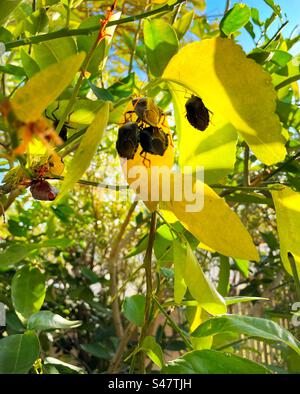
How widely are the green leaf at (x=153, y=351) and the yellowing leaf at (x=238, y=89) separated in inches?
8.4

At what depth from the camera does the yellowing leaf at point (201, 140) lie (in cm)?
37

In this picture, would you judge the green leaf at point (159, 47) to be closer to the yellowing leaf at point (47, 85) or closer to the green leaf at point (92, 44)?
the green leaf at point (92, 44)

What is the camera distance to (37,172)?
378 millimetres

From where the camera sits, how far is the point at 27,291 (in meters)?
0.61

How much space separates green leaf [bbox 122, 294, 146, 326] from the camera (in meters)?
0.65

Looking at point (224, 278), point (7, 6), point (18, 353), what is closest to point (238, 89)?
point (7, 6)

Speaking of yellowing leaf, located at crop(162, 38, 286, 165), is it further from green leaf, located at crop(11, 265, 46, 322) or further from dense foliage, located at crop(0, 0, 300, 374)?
green leaf, located at crop(11, 265, 46, 322)

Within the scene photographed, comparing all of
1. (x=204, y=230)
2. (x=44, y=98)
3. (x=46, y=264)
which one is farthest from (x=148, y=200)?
(x=46, y=264)

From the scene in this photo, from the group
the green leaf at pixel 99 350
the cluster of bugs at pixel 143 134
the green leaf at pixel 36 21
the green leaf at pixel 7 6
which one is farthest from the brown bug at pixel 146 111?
the green leaf at pixel 99 350

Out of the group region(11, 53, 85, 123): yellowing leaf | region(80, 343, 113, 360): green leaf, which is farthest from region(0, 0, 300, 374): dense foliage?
region(80, 343, 113, 360): green leaf

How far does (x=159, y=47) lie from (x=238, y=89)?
0.17m

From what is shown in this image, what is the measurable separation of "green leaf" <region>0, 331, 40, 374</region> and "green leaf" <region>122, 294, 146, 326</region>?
192mm

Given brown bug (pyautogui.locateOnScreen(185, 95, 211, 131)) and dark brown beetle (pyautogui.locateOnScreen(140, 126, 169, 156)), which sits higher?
brown bug (pyautogui.locateOnScreen(185, 95, 211, 131))

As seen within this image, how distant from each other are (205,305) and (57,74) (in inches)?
7.2
